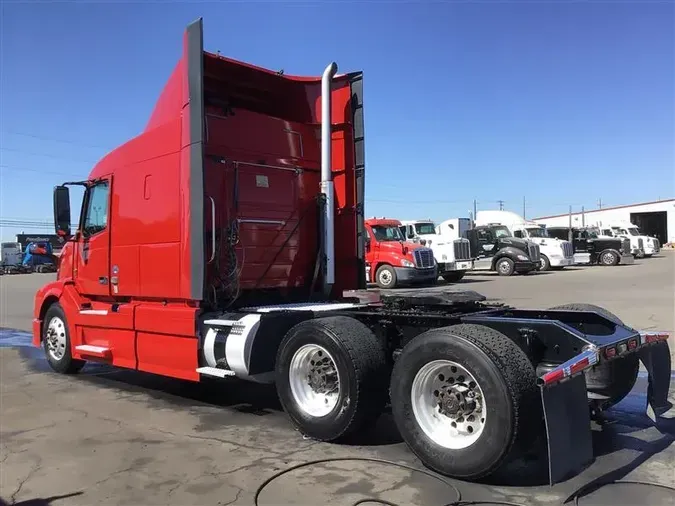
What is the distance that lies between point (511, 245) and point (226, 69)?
25.8 metres

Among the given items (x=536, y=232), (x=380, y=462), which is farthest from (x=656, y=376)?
(x=536, y=232)

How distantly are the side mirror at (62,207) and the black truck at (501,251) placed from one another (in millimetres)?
22733

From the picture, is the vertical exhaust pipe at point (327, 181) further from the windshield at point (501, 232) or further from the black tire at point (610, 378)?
the windshield at point (501, 232)

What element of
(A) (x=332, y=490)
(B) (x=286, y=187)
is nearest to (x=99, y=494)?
(A) (x=332, y=490)

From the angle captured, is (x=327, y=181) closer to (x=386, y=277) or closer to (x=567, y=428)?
(x=567, y=428)

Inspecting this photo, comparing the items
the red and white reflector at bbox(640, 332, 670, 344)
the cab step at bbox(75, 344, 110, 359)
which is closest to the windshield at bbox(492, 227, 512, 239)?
the cab step at bbox(75, 344, 110, 359)

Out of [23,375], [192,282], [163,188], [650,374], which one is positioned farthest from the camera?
[23,375]

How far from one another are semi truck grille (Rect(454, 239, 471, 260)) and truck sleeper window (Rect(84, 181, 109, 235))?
68.2ft

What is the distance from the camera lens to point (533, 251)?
30781 millimetres

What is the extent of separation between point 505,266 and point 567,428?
2731cm

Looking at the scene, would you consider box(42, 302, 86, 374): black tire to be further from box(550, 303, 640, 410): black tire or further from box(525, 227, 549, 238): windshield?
box(525, 227, 549, 238): windshield

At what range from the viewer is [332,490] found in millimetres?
4039

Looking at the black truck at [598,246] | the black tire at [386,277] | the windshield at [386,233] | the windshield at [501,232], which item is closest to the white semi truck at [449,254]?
the windshield at [386,233]

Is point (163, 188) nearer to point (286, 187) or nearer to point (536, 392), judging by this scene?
point (286, 187)
